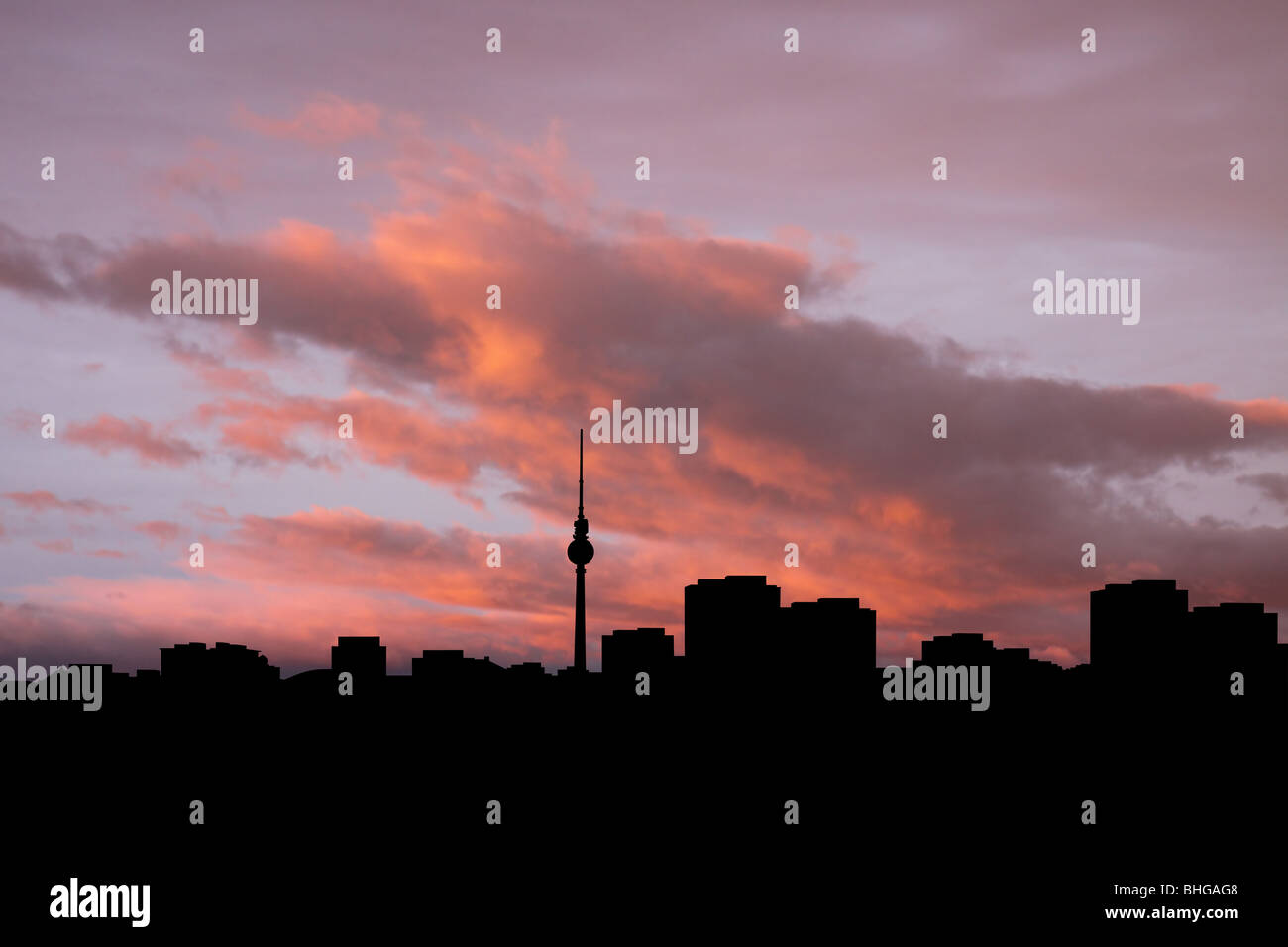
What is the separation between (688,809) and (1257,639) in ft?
241

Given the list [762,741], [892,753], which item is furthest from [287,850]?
[892,753]

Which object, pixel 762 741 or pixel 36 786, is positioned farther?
pixel 36 786

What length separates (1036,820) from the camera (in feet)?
520

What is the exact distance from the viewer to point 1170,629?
14588 centimetres

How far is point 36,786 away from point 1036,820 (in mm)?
145031
